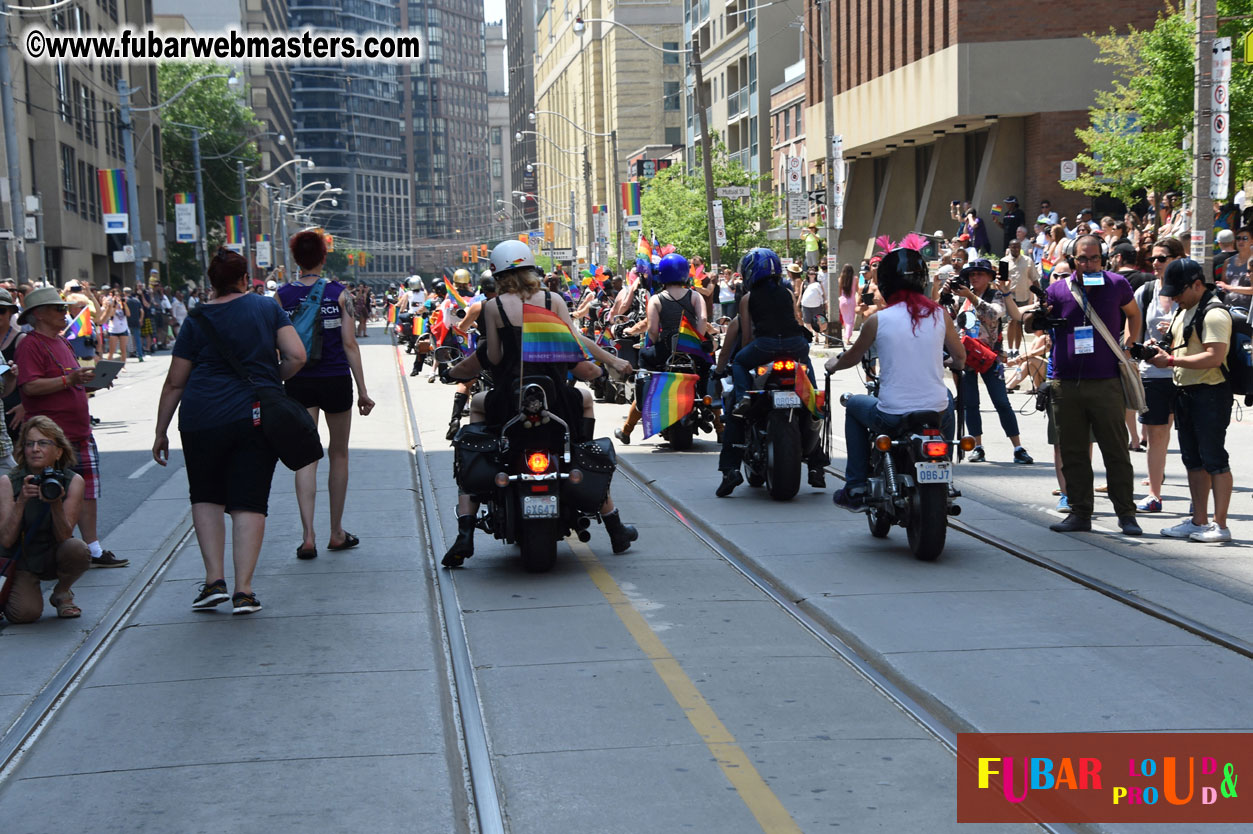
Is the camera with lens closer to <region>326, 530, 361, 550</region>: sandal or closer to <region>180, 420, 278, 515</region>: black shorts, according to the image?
<region>180, 420, 278, 515</region>: black shorts

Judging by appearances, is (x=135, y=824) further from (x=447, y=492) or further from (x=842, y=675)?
(x=447, y=492)

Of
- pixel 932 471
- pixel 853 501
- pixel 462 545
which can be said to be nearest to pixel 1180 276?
pixel 932 471

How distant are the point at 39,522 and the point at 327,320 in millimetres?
2248

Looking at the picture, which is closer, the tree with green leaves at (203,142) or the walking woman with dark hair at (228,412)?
the walking woman with dark hair at (228,412)

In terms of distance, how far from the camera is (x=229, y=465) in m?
8.04

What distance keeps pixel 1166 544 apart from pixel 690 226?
50938mm

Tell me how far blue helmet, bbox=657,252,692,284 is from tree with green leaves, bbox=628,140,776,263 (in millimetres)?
40242

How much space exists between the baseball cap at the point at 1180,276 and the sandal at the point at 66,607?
22.2ft

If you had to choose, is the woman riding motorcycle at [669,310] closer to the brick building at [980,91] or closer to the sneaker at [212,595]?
the sneaker at [212,595]

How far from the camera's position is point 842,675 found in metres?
6.71

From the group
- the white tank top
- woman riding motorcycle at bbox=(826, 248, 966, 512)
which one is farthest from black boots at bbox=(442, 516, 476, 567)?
the white tank top

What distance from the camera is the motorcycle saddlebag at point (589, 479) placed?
357 inches

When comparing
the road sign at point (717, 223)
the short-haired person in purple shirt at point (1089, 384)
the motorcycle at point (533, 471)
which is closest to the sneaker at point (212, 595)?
the motorcycle at point (533, 471)

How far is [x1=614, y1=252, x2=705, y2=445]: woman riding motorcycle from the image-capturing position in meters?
14.6
